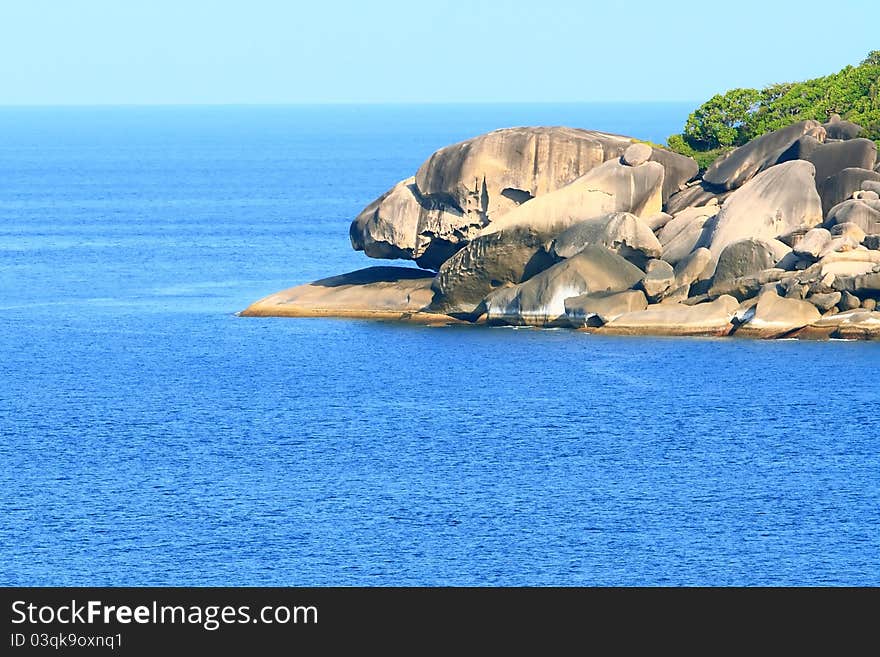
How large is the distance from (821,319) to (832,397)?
10640 millimetres

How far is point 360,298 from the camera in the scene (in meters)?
82.0

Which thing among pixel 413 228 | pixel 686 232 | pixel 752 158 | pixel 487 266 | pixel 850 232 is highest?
pixel 752 158

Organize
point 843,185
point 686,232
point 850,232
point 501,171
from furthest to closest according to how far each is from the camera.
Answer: point 501,171
point 843,185
point 686,232
point 850,232

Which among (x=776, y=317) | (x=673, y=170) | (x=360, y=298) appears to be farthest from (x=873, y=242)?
(x=360, y=298)

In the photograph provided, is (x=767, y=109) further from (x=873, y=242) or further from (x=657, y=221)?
(x=873, y=242)

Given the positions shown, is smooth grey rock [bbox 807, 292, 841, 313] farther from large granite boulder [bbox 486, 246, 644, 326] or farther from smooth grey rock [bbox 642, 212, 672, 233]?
smooth grey rock [bbox 642, 212, 672, 233]

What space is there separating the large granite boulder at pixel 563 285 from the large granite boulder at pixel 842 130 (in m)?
16.0

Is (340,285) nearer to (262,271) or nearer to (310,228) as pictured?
(262,271)

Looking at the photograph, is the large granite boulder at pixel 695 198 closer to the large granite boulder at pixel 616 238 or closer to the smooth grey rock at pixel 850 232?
the large granite boulder at pixel 616 238

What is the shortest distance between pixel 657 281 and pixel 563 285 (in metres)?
4.09

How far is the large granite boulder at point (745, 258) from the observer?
2874 inches

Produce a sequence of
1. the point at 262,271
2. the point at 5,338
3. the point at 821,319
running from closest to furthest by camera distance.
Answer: the point at 821,319 < the point at 5,338 < the point at 262,271

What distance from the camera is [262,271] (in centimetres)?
10038
